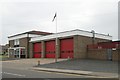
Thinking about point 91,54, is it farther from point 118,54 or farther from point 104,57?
point 118,54

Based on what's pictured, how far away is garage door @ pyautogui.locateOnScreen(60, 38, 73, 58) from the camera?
4791cm

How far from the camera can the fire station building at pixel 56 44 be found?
46219 mm

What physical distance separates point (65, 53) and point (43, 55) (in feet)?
27.4

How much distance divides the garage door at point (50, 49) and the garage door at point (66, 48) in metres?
3.55

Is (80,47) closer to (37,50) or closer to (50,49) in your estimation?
(50,49)

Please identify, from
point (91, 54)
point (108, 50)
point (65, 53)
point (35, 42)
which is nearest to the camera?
point (108, 50)

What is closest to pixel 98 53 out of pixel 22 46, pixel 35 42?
pixel 35 42

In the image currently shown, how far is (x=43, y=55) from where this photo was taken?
55.8 m

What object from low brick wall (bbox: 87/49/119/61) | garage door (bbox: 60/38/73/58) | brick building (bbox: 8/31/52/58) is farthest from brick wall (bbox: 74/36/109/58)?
brick building (bbox: 8/31/52/58)

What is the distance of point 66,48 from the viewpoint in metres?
49.1

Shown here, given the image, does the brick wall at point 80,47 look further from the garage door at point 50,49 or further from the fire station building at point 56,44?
the garage door at point 50,49

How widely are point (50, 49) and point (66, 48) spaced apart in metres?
6.40

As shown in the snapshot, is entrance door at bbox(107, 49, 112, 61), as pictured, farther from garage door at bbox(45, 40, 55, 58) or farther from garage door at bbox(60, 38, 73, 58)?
garage door at bbox(45, 40, 55, 58)

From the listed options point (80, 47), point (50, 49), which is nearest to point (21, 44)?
point (50, 49)
